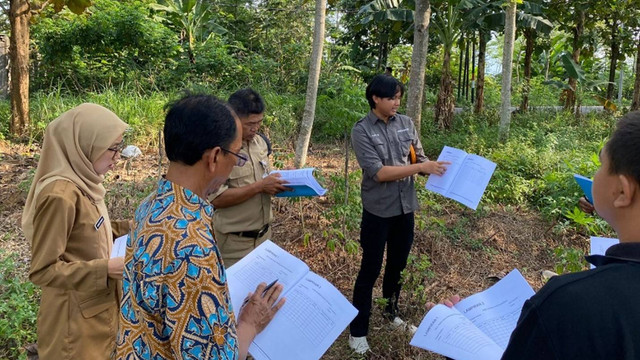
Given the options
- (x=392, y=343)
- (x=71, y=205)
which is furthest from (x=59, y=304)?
(x=392, y=343)

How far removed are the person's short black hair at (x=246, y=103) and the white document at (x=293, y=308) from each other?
101cm

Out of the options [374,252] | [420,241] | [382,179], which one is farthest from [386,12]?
[374,252]

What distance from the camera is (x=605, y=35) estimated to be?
484 inches

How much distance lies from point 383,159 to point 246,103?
104cm

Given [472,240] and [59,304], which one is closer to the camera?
[59,304]

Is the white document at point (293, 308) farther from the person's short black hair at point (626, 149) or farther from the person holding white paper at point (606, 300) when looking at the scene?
the person's short black hair at point (626, 149)

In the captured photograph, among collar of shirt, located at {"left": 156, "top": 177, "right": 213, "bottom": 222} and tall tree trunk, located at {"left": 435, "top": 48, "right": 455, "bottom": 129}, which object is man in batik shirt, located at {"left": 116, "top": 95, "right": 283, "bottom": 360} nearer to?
collar of shirt, located at {"left": 156, "top": 177, "right": 213, "bottom": 222}

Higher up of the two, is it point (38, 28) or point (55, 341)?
point (38, 28)

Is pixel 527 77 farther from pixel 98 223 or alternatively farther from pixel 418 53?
pixel 98 223

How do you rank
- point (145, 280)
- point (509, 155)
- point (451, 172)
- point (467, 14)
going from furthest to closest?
point (467, 14) → point (509, 155) → point (451, 172) → point (145, 280)

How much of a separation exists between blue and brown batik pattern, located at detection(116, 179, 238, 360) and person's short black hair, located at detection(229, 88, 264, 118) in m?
1.31

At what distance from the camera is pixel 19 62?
653cm

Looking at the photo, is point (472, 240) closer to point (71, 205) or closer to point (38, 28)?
point (71, 205)

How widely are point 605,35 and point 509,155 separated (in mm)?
8104
